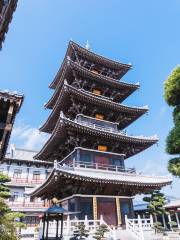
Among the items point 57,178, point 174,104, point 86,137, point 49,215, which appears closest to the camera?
point 174,104

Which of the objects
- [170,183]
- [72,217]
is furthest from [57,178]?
[170,183]

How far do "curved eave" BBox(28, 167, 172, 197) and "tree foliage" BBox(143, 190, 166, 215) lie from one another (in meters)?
2.98

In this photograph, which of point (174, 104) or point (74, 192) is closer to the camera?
point (174, 104)

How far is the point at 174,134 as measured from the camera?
10148mm

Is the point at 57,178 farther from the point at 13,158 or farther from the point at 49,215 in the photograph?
the point at 13,158

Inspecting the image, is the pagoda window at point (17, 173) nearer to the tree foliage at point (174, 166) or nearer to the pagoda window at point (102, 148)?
the pagoda window at point (102, 148)

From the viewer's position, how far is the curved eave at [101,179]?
16203 millimetres

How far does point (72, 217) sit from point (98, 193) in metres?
2.95

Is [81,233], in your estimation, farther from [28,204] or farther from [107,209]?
[28,204]

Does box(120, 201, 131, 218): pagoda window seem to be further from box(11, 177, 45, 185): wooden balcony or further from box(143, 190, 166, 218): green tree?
box(11, 177, 45, 185): wooden balcony

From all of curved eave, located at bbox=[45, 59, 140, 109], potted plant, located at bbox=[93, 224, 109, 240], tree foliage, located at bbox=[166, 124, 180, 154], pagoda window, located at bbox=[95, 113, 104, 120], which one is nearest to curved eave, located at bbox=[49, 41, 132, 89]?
curved eave, located at bbox=[45, 59, 140, 109]

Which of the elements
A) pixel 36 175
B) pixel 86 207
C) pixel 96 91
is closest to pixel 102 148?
pixel 86 207

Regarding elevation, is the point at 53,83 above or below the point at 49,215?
above

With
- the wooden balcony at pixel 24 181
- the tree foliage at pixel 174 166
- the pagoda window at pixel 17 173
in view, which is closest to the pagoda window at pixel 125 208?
the tree foliage at pixel 174 166
